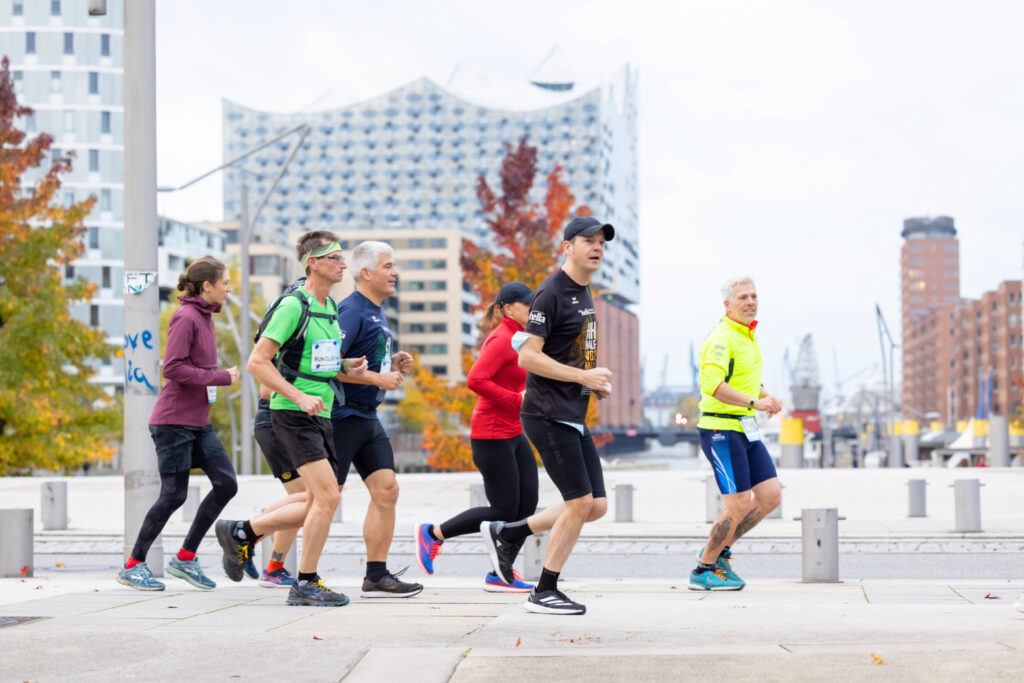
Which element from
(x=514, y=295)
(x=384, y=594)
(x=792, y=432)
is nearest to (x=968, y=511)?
(x=514, y=295)

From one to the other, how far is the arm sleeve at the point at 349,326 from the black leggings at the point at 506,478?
3.35 feet

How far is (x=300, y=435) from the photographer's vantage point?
7207 mm

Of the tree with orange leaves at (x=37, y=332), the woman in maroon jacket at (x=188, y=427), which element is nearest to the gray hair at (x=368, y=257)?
the woman in maroon jacket at (x=188, y=427)

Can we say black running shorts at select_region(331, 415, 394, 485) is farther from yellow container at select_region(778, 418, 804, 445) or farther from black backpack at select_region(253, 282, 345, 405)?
yellow container at select_region(778, 418, 804, 445)

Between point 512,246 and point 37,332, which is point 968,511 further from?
point 37,332

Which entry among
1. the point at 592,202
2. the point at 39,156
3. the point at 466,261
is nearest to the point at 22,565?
the point at 466,261

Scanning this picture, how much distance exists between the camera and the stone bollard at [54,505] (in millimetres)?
15578

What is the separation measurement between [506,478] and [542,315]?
1.66 metres

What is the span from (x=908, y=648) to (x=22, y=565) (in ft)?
20.5

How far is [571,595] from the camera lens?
799cm

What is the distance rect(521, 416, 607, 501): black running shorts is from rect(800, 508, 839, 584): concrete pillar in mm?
2354

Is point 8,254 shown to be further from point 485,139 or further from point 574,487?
point 485,139

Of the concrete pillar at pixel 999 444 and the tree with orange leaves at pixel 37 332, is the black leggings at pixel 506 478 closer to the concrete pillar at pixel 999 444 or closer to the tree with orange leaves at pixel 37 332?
the tree with orange leaves at pixel 37 332

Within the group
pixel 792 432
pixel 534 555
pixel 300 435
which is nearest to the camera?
pixel 300 435
